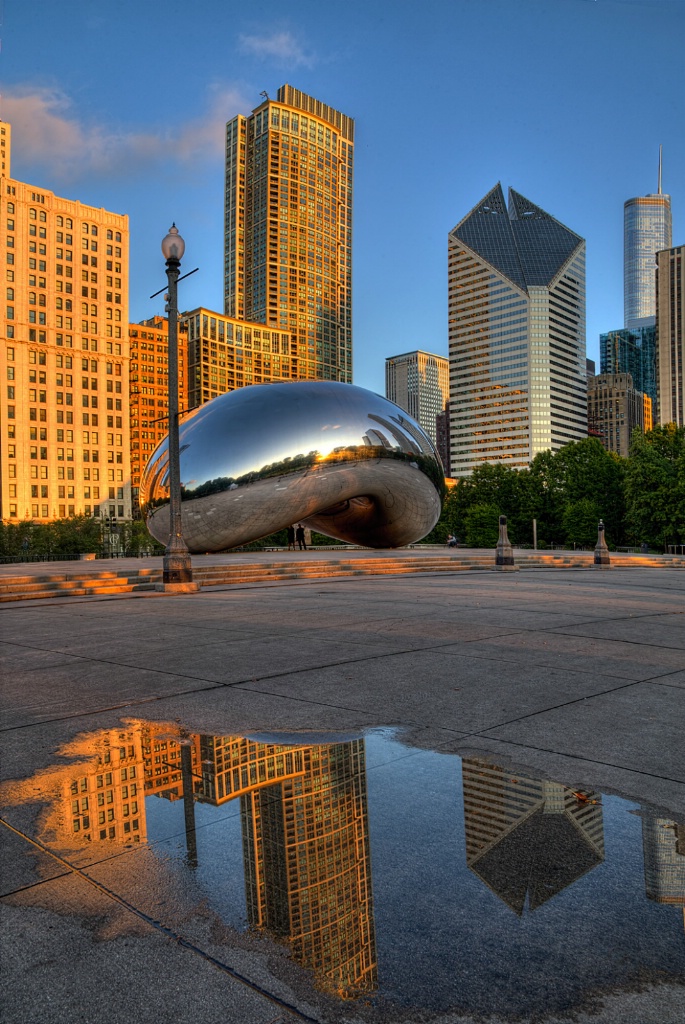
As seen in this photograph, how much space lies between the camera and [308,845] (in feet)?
10.3

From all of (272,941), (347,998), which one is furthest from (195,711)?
(347,998)

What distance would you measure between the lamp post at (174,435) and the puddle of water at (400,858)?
12593 millimetres

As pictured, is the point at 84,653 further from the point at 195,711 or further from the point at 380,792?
the point at 380,792

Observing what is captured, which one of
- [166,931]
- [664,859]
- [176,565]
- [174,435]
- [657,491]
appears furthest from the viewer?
[657,491]

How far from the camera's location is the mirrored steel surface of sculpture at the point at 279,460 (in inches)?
930

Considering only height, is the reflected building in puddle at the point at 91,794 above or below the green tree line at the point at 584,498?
below

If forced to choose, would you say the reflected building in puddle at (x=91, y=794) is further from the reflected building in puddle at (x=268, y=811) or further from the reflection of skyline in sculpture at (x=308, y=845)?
the reflection of skyline in sculpture at (x=308, y=845)

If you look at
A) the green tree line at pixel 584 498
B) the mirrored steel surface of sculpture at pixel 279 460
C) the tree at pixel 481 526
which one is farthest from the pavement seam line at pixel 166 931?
the tree at pixel 481 526

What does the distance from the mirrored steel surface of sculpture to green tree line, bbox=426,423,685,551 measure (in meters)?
42.9

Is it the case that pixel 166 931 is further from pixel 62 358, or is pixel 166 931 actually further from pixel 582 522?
pixel 62 358

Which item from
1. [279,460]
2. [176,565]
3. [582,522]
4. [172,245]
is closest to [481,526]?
[582,522]

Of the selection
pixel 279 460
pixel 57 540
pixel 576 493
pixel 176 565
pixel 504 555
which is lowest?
pixel 504 555

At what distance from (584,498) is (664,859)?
74222 mm

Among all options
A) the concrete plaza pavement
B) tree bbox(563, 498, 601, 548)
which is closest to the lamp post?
the concrete plaza pavement
